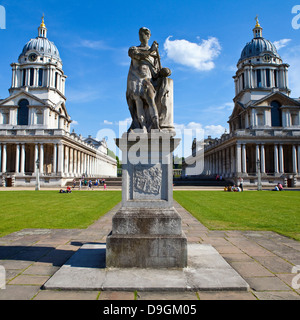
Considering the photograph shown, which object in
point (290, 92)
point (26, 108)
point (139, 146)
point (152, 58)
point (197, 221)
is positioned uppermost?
point (290, 92)

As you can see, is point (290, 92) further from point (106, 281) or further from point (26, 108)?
point (106, 281)

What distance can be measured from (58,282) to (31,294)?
1.25 ft

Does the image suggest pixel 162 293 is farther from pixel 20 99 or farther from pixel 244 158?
pixel 20 99

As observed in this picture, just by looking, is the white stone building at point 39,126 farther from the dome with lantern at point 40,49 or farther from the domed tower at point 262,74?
the domed tower at point 262,74

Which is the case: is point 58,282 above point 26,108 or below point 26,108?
below

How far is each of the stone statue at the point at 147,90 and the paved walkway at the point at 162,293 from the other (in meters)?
3.01

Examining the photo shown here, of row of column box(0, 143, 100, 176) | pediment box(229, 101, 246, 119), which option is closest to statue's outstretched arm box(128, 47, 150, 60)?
row of column box(0, 143, 100, 176)

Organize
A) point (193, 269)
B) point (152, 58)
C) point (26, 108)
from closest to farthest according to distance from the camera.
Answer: point (193, 269)
point (152, 58)
point (26, 108)

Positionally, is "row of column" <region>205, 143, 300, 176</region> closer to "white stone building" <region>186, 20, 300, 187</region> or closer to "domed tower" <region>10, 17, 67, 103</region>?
"white stone building" <region>186, 20, 300, 187</region>

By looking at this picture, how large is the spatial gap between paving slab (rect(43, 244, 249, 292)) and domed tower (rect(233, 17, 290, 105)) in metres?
59.6

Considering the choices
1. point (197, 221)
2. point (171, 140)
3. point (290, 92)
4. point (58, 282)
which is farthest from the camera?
point (290, 92)
